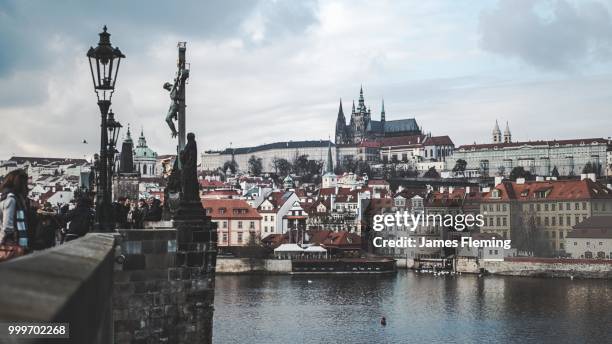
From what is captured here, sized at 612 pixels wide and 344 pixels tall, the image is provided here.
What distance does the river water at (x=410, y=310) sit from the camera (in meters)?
39.9

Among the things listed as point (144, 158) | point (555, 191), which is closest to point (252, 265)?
point (555, 191)

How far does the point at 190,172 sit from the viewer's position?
12117mm

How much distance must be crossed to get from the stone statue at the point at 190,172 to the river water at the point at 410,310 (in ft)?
83.9

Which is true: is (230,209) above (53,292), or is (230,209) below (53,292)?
above

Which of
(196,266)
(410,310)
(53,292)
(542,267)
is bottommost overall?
(410,310)

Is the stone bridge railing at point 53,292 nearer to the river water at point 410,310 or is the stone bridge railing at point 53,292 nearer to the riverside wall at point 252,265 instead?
the river water at point 410,310

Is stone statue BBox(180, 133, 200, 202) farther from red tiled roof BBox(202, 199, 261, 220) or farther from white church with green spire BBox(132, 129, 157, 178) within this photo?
white church with green spire BBox(132, 129, 157, 178)

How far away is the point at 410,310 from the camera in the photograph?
49.9 metres

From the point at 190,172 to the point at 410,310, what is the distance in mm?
39646

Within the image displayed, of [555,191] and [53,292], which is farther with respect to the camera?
[555,191]

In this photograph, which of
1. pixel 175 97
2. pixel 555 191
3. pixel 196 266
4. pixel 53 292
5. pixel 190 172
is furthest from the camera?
pixel 555 191

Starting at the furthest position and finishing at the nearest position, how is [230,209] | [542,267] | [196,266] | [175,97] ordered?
[230,209], [542,267], [175,97], [196,266]

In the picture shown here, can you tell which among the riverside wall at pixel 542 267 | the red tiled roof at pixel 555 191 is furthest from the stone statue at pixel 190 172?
the red tiled roof at pixel 555 191

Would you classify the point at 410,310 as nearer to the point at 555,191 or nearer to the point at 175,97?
the point at 175,97
